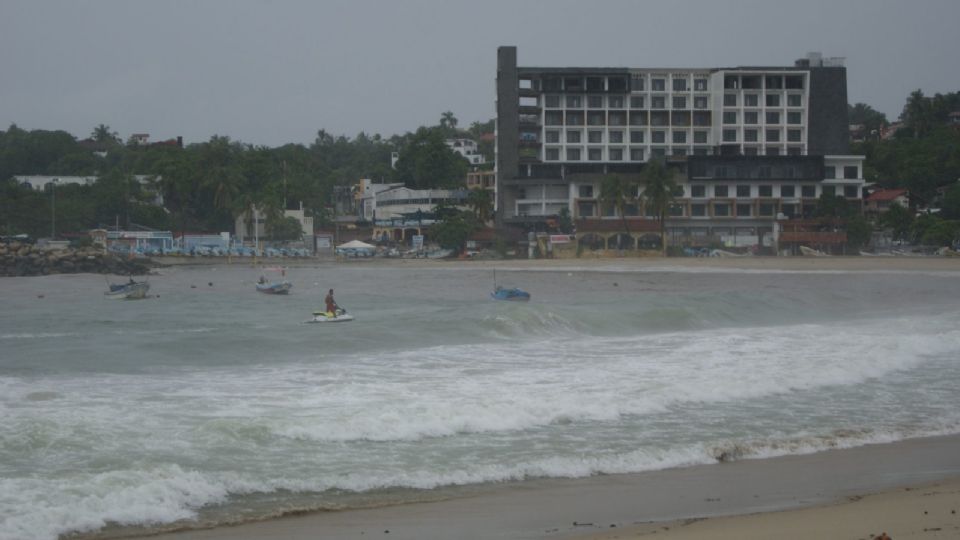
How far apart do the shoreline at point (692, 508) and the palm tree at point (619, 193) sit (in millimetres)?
71795

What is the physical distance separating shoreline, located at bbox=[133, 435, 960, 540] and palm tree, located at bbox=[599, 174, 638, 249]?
236 feet

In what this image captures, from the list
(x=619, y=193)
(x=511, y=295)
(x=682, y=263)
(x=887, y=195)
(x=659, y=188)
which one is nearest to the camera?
(x=511, y=295)

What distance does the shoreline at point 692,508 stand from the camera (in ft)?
30.4

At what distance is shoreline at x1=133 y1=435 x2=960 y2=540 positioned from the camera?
9.26m

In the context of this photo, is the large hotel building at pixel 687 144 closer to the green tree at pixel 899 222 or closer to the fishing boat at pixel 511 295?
the green tree at pixel 899 222

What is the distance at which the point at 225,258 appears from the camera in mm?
90750

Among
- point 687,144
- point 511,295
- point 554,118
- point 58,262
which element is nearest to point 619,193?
point 554,118

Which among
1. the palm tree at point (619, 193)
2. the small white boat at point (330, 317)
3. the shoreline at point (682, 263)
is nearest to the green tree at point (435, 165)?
the shoreline at point (682, 263)

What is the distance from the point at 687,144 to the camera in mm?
95375

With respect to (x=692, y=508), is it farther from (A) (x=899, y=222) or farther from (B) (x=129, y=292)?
(A) (x=899, y=222)

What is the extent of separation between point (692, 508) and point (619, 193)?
74.8m

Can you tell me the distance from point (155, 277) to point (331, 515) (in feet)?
207

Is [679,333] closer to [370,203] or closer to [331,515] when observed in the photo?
[331,515]

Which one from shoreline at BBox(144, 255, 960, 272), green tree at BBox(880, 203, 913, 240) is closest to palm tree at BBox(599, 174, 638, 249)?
shoreline at BBox(144, 255, 960, 272)
